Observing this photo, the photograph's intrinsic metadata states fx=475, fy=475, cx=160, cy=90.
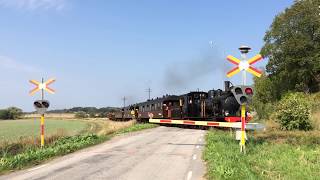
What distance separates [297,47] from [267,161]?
2109 inches

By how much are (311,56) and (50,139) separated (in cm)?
4658

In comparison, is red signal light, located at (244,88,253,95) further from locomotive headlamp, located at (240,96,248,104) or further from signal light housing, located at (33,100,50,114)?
signal light housing, located at (33,100,50,114)

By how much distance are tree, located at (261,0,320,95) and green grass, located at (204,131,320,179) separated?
47.2 meters

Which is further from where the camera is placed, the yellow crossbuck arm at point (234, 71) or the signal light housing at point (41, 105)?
the signal light housing at point (41, 105)

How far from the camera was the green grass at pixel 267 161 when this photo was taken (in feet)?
41.3

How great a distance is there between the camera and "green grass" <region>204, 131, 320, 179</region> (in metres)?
12.6

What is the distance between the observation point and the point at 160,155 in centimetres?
1864

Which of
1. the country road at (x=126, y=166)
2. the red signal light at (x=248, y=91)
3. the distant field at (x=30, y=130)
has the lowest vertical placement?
the country road at (x=126, y=166)

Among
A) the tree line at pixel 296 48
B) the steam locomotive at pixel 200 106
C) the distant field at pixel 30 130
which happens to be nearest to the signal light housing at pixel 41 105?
the distant field at pixel 30 130

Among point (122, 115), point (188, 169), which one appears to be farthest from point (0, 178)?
point (122, 115)

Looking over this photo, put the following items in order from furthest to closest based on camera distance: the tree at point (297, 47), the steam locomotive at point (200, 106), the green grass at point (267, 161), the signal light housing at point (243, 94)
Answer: the tree at point (297, 47) < the steam locomotive at point (200, 106) < the signal light housing at point (243, 94) < the green grass at point (267, 161)

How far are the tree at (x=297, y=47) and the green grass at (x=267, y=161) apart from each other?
4719cm

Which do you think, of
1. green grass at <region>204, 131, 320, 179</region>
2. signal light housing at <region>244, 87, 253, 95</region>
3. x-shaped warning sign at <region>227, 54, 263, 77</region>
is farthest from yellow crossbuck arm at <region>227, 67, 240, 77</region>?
green grass at <region>204, 131, 320, 179</region>

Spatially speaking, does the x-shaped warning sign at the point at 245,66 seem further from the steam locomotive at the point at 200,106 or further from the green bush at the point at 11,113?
the green bush at the point at 11,113
